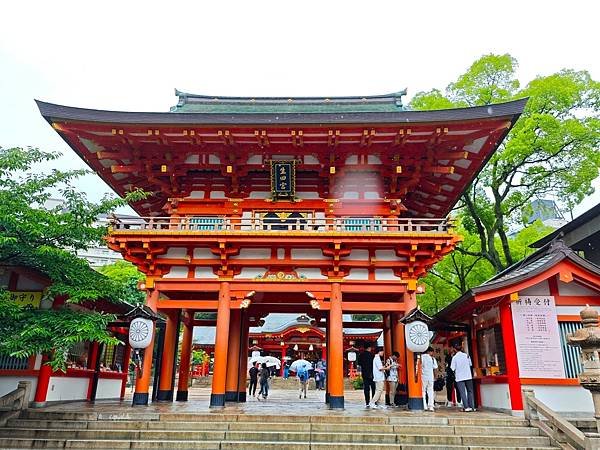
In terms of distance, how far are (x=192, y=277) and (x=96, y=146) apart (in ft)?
16.0

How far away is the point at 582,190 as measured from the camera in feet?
66.2

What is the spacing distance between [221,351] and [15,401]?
4846 mm

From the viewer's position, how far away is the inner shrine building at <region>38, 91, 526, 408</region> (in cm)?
1216

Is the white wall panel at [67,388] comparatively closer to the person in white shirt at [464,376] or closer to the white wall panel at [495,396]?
the person in white shirt at [464,376]

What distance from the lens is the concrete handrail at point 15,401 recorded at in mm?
10266

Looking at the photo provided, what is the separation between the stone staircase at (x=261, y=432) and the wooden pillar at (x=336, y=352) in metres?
1.93

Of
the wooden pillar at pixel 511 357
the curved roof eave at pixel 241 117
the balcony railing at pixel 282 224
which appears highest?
the curved roof eave at pixel 241 117

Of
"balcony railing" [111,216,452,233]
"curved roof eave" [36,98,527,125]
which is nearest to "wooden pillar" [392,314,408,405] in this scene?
"balcony railing" [111,216,452,233]

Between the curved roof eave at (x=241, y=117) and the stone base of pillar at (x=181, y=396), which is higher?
the curved roof eave at (x=241, y=117)

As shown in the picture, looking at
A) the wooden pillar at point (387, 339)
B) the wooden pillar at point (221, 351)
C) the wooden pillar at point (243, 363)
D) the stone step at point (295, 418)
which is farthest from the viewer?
the wooden pillar at point (243, 363)

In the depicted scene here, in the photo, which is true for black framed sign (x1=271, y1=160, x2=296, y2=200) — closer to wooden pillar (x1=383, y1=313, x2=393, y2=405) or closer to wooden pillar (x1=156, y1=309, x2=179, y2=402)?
wooden pillar (x1=383, y1=313, x2=393, y2=405)

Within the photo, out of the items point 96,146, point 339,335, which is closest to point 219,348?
point 339,335

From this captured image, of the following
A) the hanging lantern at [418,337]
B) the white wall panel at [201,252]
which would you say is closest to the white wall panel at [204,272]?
the white wall panel at [201,252]

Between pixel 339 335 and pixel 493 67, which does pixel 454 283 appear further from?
pixel 339 335
